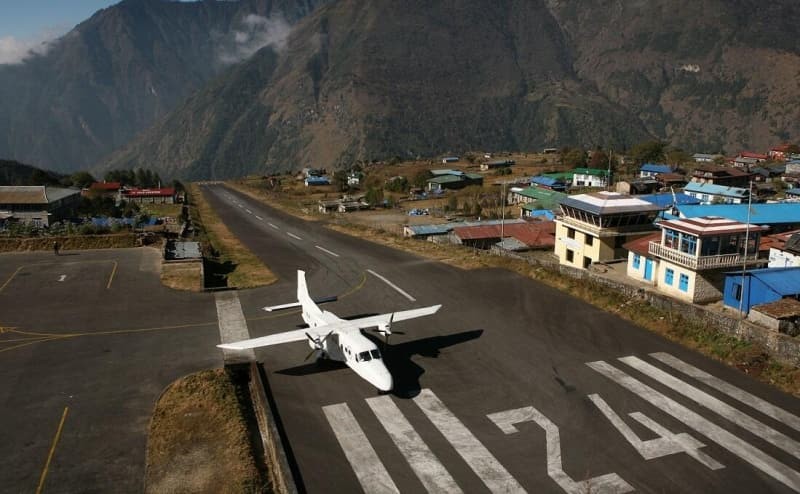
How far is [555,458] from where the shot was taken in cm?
2391

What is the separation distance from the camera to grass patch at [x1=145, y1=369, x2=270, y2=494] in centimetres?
2267

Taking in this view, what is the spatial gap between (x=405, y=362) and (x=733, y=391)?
1843 centimetres

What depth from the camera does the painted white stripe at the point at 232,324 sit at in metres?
34.8

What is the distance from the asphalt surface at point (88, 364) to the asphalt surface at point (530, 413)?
6.29 m

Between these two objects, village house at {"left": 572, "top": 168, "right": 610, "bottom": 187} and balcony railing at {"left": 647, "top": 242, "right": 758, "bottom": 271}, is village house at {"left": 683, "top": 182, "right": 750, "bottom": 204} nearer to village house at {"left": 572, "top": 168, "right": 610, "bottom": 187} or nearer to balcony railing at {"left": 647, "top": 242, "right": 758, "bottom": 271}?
village house at {"left": 572, "top": 168, "right": 610, "bottom": 187}

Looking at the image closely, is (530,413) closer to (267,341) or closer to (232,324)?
(267,341)

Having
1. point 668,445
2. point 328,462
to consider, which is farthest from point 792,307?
point 328,462

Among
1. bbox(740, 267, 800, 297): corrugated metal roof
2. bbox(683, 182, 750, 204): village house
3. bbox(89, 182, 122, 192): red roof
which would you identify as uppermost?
bbox(89, 182, 122, 192): red roof

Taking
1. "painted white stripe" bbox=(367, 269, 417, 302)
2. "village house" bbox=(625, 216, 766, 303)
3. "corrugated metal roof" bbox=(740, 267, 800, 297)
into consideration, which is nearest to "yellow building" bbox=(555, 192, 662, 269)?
"village house" bbox=(625, 216, 766, 303)

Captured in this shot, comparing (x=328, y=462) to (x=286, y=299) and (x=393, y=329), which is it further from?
(x=286, y=299)

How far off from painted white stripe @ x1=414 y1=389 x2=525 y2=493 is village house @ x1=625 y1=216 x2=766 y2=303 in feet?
106

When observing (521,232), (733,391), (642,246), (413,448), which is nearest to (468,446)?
(413,448)

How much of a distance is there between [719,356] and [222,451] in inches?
1154

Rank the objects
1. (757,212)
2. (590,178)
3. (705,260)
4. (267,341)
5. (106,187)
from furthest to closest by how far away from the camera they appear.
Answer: (106,187), (590,178), (757,212), (705,260), (267,341)
